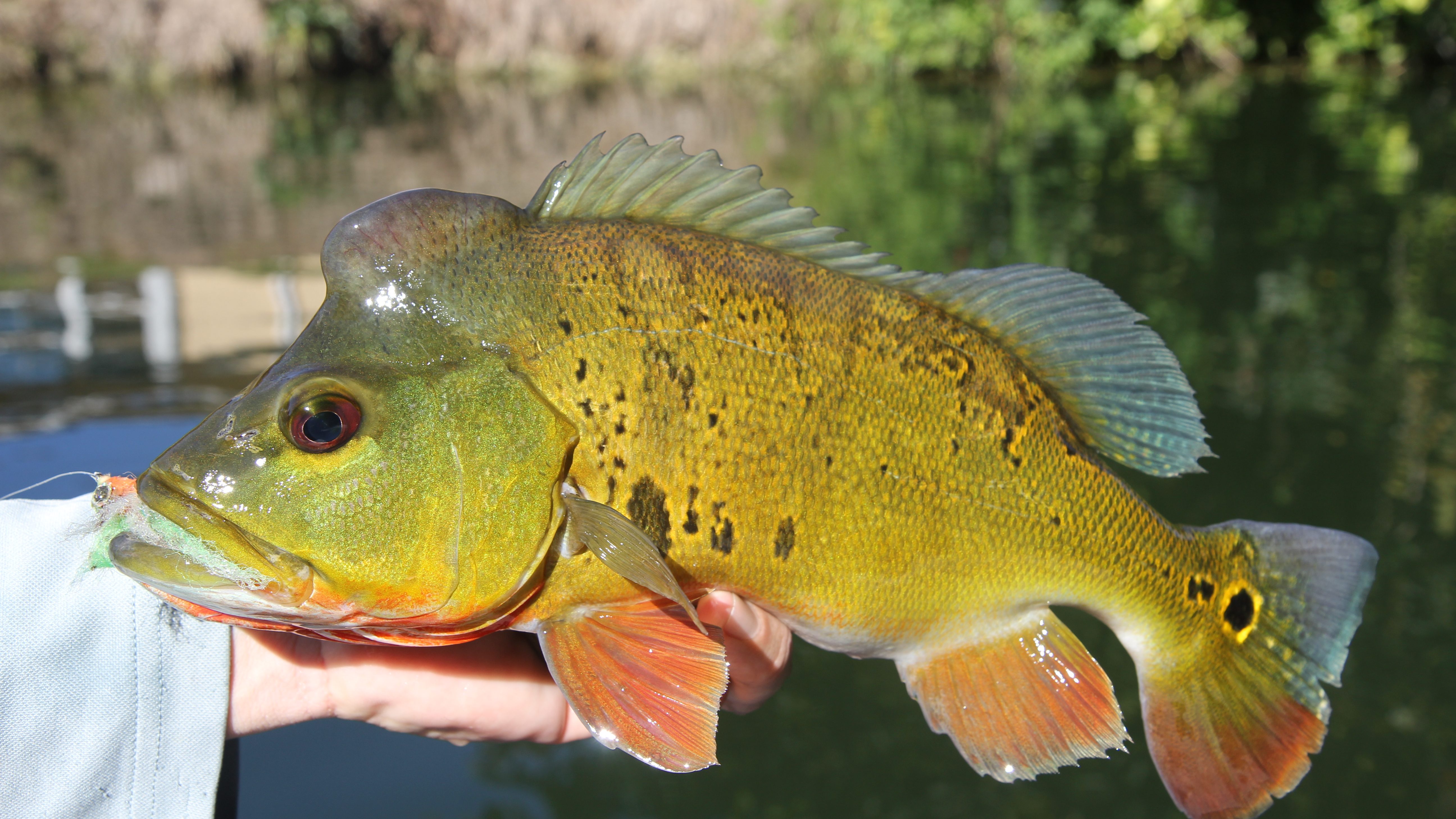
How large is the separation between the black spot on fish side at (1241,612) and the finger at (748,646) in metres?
0.82

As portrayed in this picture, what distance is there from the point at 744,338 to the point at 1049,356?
619 mm

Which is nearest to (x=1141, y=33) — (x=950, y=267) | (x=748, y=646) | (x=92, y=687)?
(x=950, y=267)

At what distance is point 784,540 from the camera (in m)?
1.77

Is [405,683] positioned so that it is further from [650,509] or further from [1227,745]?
[1227,745]

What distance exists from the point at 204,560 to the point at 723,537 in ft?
2.51

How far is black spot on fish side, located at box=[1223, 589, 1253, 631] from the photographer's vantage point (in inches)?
78.2

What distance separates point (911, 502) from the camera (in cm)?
184

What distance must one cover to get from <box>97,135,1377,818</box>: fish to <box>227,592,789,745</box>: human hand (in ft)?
1.37

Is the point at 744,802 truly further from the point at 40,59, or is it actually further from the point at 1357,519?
the point at 40,59

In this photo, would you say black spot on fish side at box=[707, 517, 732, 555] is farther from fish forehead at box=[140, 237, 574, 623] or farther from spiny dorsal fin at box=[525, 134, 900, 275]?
spiny dorsal fin at box=[525, 134, 900, 275]

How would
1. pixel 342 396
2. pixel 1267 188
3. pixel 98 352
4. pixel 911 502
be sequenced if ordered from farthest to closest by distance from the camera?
pixel 1267 188
pixel 98 352
pixel 911 502
pixel 342 396

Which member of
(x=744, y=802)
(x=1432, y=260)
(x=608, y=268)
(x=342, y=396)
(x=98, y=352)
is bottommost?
(x=744, y=802)

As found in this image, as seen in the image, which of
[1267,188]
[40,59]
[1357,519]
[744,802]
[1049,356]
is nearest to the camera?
[1049,356]

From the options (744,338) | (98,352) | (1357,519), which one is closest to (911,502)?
(744,338)
